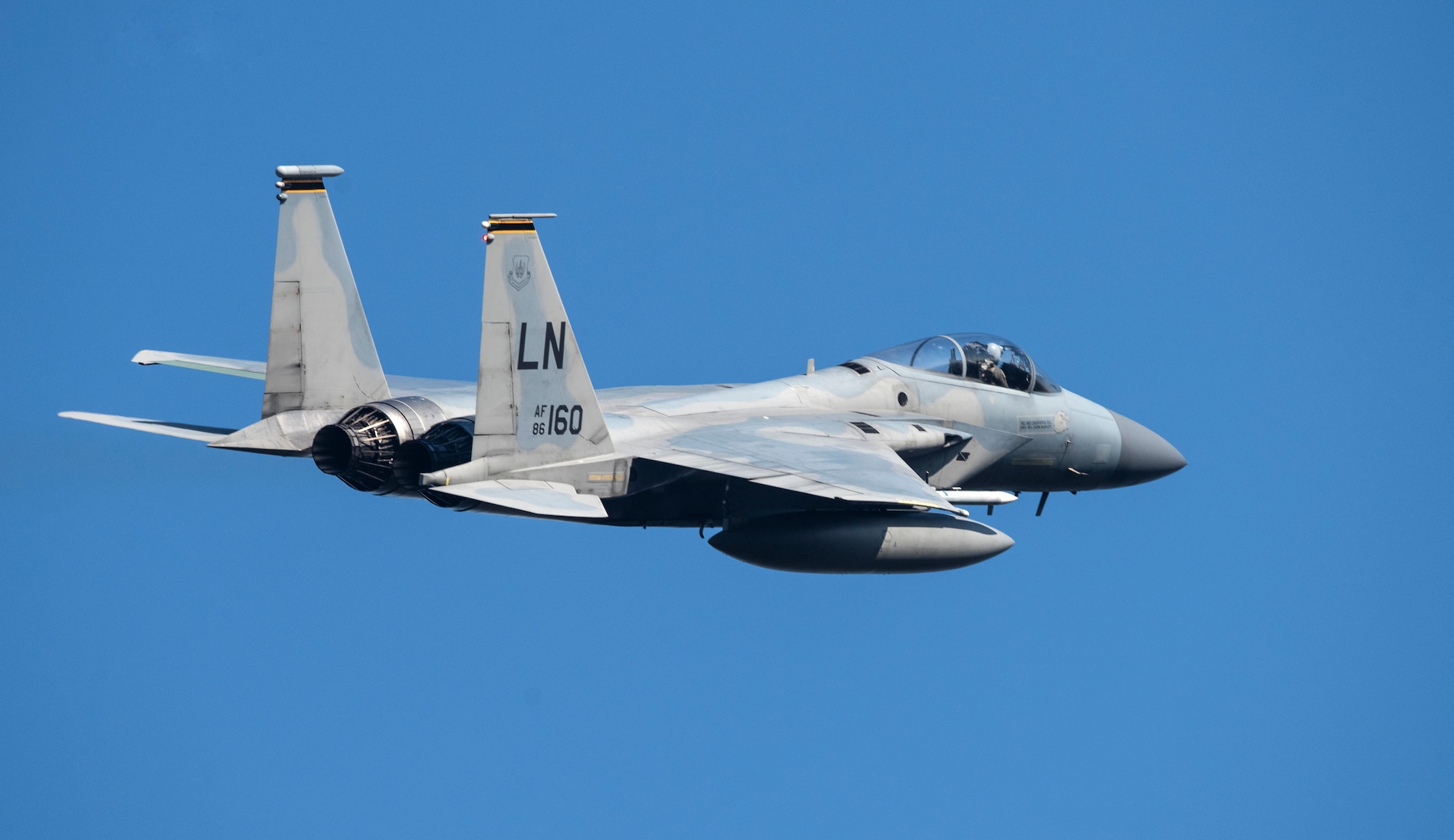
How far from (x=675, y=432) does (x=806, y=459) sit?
6.32 feet

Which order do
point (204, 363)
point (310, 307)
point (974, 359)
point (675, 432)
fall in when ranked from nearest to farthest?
point (675, 432), point (310, 307), point (974, 359), point (204, 363)

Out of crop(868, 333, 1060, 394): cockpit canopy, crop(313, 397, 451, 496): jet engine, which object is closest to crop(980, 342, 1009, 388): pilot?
crop(868, 333, 1060, 394): cockpit canopy

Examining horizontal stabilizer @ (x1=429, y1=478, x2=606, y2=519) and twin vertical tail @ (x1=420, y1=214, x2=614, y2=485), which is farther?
horizontal stabilizer @ (x1=429, y1=478, x2=606, y2=519)

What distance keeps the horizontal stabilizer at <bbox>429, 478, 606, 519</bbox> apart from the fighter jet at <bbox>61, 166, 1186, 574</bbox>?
0.03m

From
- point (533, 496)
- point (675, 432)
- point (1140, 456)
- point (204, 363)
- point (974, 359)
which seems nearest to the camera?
point (533, 496)

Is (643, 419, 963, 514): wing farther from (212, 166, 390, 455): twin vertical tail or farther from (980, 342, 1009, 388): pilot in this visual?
(212, 166, 390, 455): twin vertical tail

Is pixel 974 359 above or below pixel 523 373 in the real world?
above

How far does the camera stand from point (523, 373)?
1820cm

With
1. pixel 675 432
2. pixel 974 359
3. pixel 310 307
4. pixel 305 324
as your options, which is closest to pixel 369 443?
pixel 305 324

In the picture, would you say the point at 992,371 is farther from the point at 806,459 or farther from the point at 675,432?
the point at 675,432

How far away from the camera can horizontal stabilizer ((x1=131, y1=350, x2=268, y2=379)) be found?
2572 cm

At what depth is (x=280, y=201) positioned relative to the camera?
21156 millimetres

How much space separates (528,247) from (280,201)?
190 inches

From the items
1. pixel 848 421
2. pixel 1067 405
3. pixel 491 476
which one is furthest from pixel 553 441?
pixel 1067 405
